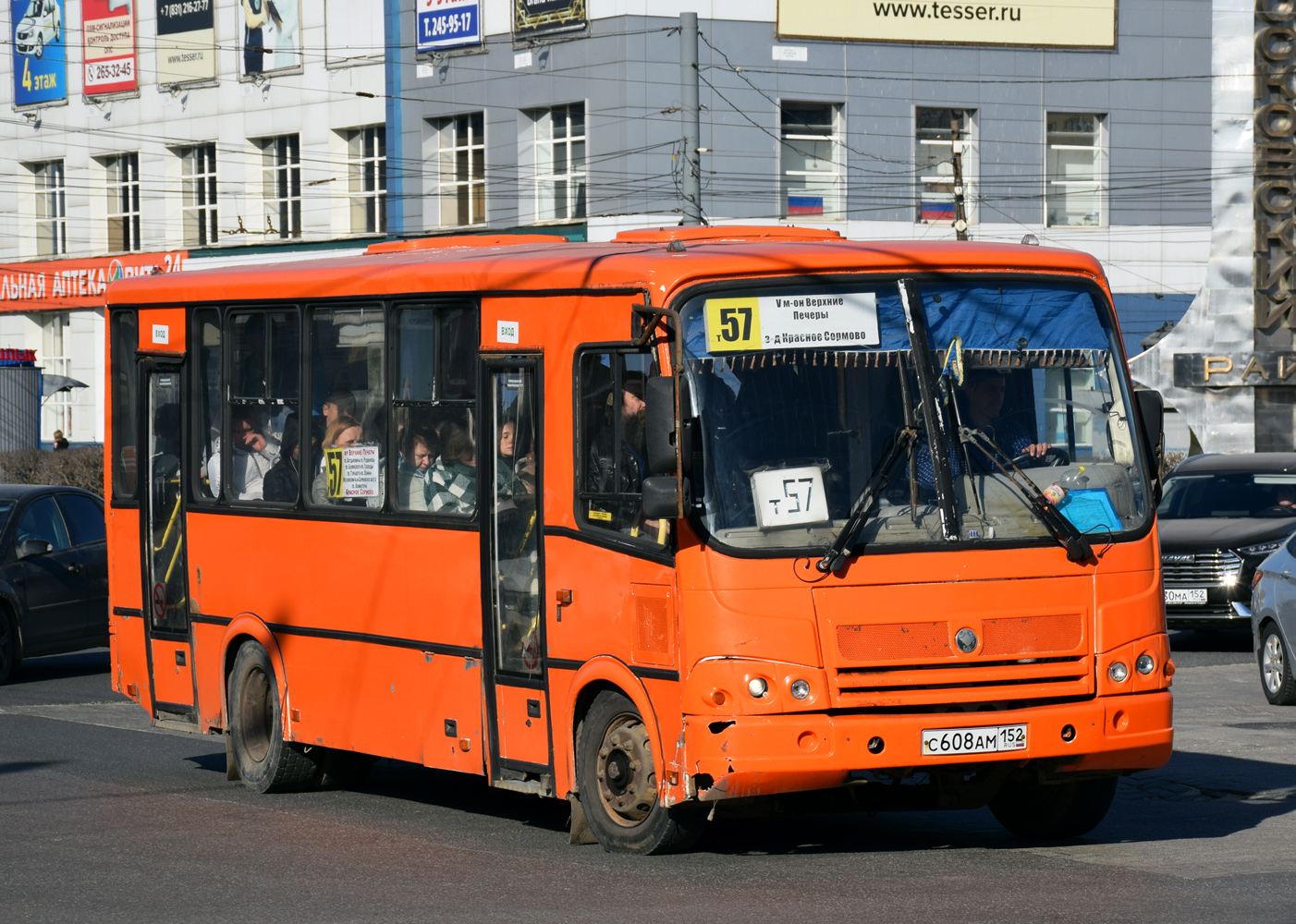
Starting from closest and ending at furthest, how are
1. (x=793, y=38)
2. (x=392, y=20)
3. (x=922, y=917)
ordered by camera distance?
(x=922, y=917), (x=793, y=38), (x=392, y=20)

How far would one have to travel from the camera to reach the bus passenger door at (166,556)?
12602 mm

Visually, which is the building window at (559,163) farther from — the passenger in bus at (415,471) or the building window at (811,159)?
the passenger in bus at (415,471)

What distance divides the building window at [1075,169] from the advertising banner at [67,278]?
74.1 ft

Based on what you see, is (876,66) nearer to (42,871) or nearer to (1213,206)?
(1213,206)

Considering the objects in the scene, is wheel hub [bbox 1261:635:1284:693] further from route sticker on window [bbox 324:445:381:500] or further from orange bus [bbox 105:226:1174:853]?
route sticker on window [bbox 324:445:381:500]

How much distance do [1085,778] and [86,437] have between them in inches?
2072

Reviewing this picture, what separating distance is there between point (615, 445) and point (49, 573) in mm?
10820

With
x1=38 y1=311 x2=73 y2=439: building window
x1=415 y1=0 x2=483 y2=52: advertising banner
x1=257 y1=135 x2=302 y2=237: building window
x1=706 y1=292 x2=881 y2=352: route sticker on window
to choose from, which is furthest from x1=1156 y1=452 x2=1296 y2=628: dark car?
x1=38 y1=311 x2=73 y2=439: building window

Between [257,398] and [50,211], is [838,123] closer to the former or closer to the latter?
[50,211]

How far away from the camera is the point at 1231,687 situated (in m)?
17.1

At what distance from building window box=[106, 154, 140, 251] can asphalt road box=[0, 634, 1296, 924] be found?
46.2m

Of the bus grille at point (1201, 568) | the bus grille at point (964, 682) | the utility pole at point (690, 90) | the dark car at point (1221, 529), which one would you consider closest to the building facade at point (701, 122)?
the utility pole at point (690, 90)

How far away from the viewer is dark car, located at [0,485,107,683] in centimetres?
1828

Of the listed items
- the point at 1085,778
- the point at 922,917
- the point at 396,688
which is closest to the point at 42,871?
the point at 396,688
